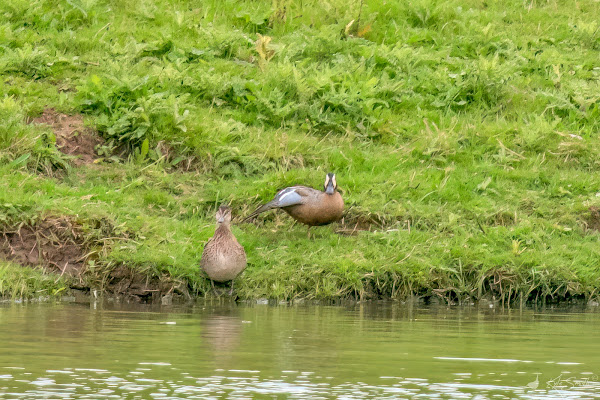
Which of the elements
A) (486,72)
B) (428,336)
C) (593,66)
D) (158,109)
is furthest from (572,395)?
(593,66)

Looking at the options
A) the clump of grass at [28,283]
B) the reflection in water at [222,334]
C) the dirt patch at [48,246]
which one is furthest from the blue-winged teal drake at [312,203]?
the clump of grass at [28,283]

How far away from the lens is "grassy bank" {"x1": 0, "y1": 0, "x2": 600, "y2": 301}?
12438mm

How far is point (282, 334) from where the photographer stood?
29.8 feet

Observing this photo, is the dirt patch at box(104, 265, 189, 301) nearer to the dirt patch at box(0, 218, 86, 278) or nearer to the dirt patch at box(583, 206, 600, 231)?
the dirt patch at box(0, 218, 86, 278)

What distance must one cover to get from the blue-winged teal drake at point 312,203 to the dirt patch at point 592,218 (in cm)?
313

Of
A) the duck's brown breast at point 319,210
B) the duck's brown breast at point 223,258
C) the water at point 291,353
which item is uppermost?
the duck's brown breast at point 319,210

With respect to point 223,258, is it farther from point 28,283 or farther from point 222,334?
point 222,334

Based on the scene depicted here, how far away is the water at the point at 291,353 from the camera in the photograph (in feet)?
21.4

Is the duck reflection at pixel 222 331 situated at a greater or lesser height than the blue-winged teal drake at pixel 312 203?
lesser

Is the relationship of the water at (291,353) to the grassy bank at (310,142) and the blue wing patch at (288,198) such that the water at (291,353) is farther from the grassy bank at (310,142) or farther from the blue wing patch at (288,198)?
the blue wing patch at (288,198)

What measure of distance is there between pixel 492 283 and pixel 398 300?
1076 mm

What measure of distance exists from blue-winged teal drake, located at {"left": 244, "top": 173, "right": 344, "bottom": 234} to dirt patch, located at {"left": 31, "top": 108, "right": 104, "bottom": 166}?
2777 millimetres

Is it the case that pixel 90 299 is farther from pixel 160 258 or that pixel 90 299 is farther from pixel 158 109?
pixel 158 109

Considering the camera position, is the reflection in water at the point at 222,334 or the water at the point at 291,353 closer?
the water at the point at 291,353
